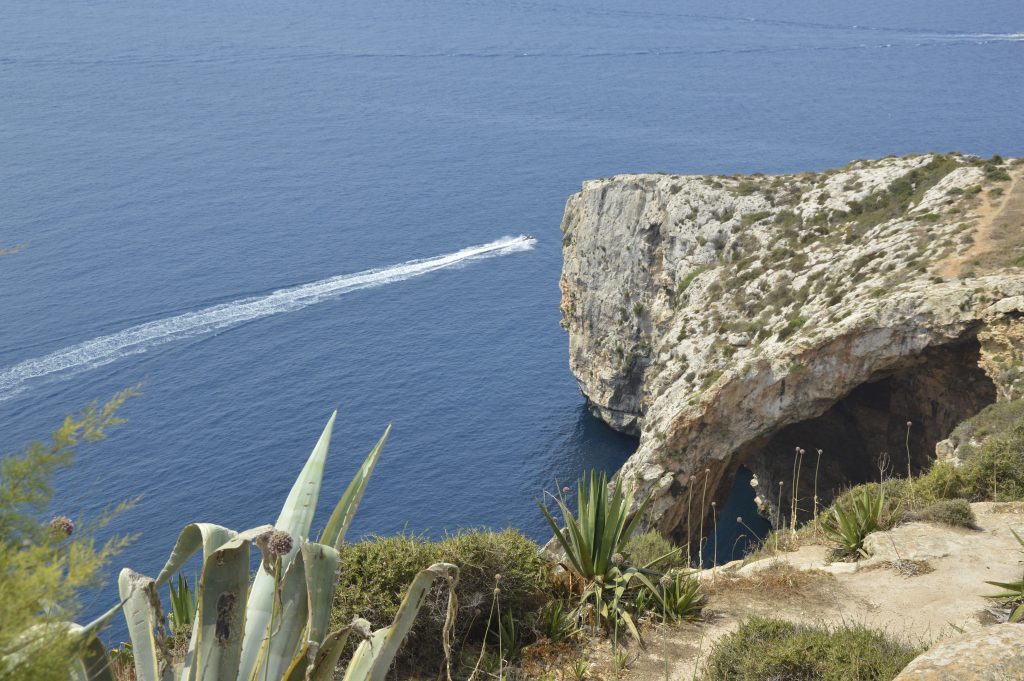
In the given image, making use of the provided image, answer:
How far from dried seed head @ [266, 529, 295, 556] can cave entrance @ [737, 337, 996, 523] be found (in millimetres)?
28197

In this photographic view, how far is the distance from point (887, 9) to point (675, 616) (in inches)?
7774

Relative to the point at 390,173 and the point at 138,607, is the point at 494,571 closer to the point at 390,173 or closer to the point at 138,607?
the point at 138,607

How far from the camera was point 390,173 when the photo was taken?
101 m

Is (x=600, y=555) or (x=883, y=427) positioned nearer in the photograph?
(x=600, y=555)

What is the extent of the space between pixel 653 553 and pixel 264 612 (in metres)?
7.77

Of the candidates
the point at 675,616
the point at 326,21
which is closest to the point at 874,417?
the point at 675,616

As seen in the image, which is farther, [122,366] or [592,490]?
[122,366]

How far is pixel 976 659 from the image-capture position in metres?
7.32

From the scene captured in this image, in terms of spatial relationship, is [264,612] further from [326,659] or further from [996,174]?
[996,174]

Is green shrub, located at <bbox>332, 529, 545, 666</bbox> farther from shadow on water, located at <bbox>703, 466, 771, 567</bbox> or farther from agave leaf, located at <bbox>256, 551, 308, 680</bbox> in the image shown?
shadow on water, located at <bbox>703, 466, 771, 567</bbox>

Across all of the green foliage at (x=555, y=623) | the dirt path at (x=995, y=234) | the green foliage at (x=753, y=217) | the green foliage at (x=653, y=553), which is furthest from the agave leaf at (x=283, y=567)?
the green foliage at (x=753, y=217)

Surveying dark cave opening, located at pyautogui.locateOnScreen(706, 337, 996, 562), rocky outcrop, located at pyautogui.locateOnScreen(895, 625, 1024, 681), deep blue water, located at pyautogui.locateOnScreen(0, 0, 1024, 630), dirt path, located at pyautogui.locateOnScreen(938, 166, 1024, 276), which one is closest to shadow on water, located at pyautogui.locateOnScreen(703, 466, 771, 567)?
dark cave opening, located at pyautogui.locateOnScreen(706, 337, 996, 562)

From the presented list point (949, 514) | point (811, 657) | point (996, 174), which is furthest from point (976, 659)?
point (996, 174)

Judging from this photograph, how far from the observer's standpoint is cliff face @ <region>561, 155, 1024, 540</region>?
31.2 metres
